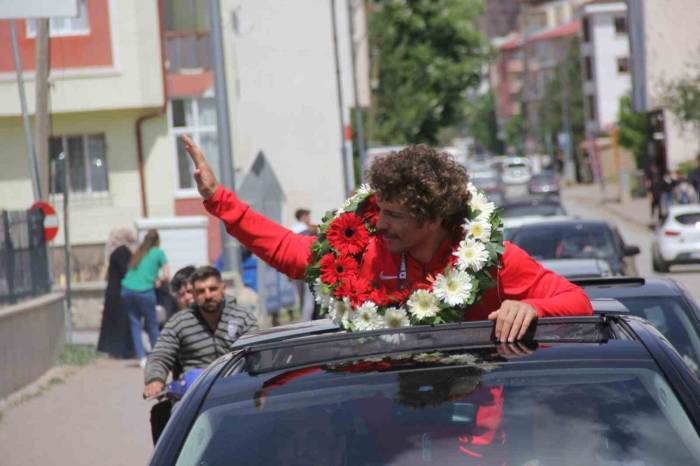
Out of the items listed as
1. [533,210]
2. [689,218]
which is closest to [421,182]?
[533,210]

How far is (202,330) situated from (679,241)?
2255 cm

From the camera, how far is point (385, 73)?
67000mm

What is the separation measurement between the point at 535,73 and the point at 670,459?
504ft

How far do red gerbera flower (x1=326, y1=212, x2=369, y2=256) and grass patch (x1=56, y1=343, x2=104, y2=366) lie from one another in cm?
1354

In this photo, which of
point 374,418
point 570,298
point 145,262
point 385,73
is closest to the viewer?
point 374,418

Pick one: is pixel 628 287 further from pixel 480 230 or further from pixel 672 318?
pixel 480 230

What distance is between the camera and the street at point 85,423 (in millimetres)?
11125

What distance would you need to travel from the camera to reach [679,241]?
1179 inches

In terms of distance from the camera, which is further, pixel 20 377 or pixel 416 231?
pixel 20 377

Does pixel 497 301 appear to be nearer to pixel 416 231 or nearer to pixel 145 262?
pixel 416 231

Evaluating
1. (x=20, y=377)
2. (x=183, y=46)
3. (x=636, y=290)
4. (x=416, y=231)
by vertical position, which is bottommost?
(x=20, y=377)

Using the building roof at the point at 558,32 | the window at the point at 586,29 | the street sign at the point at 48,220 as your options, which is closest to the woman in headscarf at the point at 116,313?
the street sign at the point at 48,220

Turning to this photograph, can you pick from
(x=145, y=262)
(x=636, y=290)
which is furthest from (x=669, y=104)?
(x=636, y=290)

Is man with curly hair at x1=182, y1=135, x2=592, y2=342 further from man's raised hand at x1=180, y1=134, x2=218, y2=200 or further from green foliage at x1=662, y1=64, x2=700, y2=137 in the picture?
green foliage at x1=662, y1=64, x2=700, y2=137
